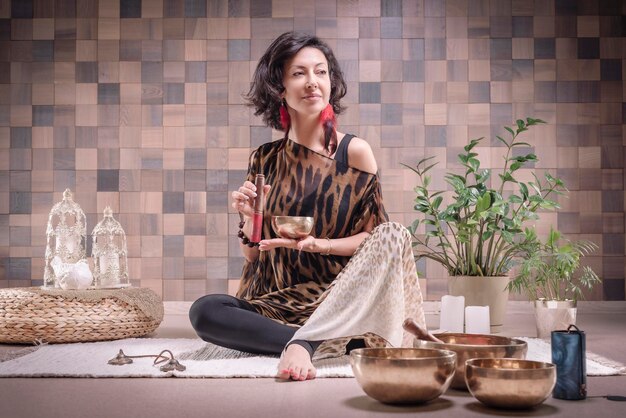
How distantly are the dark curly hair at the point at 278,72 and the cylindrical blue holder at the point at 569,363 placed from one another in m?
1.36

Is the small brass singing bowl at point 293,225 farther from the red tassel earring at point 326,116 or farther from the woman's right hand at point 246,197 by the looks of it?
the red tassel earring at point 326,116

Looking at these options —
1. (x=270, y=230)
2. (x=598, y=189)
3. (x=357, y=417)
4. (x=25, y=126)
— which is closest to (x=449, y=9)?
(x=598, y=189)

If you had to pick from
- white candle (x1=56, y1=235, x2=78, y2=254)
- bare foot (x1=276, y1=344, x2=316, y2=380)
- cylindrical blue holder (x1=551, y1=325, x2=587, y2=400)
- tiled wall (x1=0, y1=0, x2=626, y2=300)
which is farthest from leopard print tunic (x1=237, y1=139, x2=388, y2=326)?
tiled wall (x1=0, y1=0, x2=626, y2=300)

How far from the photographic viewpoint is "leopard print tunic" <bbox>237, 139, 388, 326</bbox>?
2637mm

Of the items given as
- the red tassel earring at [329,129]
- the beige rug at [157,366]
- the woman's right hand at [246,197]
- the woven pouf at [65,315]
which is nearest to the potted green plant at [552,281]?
the beige rug at [157,366]

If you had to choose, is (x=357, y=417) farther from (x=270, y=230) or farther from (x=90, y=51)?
(x=90, y=51)

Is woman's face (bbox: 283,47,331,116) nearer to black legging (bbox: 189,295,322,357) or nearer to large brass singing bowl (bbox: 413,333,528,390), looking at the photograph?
black legging (bbox: 189,295,322,357)

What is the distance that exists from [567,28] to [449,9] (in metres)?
0.71

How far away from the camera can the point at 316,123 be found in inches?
110

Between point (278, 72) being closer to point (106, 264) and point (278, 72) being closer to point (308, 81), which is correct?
point (308, 81)

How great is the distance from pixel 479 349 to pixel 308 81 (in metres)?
1.22

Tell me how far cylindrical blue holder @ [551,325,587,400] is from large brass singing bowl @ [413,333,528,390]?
8 cm

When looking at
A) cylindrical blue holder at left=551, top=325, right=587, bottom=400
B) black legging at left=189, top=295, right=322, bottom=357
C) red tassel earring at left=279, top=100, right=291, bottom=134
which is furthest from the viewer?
red tassel earring at left=279, top=100, right=291, bottom=134

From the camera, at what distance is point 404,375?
1.71m
